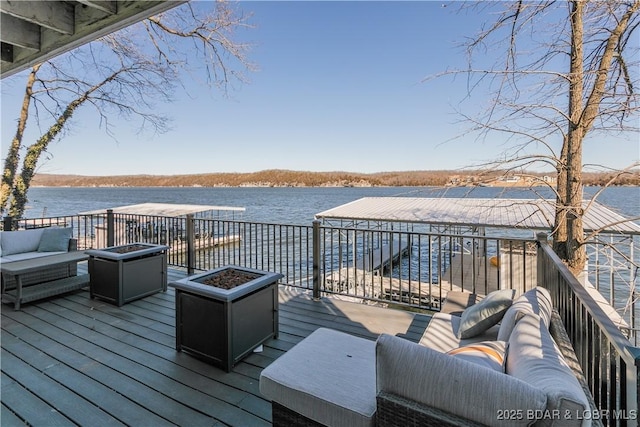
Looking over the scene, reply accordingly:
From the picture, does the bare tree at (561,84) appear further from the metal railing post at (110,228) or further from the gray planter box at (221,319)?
the metal railing post at (110,228)

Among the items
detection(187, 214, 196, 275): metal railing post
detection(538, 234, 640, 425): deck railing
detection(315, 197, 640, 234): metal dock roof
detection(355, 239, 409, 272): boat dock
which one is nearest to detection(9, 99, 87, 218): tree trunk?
detection(187, 214, 196, 275): metal railing post

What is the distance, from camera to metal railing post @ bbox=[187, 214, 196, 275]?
5.02 metres

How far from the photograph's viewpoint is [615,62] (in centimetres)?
396

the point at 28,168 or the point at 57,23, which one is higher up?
the point at 57,23

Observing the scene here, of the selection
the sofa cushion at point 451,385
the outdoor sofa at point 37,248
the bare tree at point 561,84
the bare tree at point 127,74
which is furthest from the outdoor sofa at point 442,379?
the bare tree at point 127,74

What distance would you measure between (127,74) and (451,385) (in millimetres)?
10468

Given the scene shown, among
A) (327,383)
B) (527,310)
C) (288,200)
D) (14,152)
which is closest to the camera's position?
(327,383)

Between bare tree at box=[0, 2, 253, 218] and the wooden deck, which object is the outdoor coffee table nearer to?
the wooden deck

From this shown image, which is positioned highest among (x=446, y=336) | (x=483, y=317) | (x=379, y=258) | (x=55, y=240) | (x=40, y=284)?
(x=55, y=240)

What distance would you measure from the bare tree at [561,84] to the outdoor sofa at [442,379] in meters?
2.70

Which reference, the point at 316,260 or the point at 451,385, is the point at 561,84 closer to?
the point at 316,260

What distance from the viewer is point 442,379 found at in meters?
1.07

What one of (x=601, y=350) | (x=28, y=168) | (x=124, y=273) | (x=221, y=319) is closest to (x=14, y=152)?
(x=28, y=168)

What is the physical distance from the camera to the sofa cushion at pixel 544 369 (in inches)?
35.5
